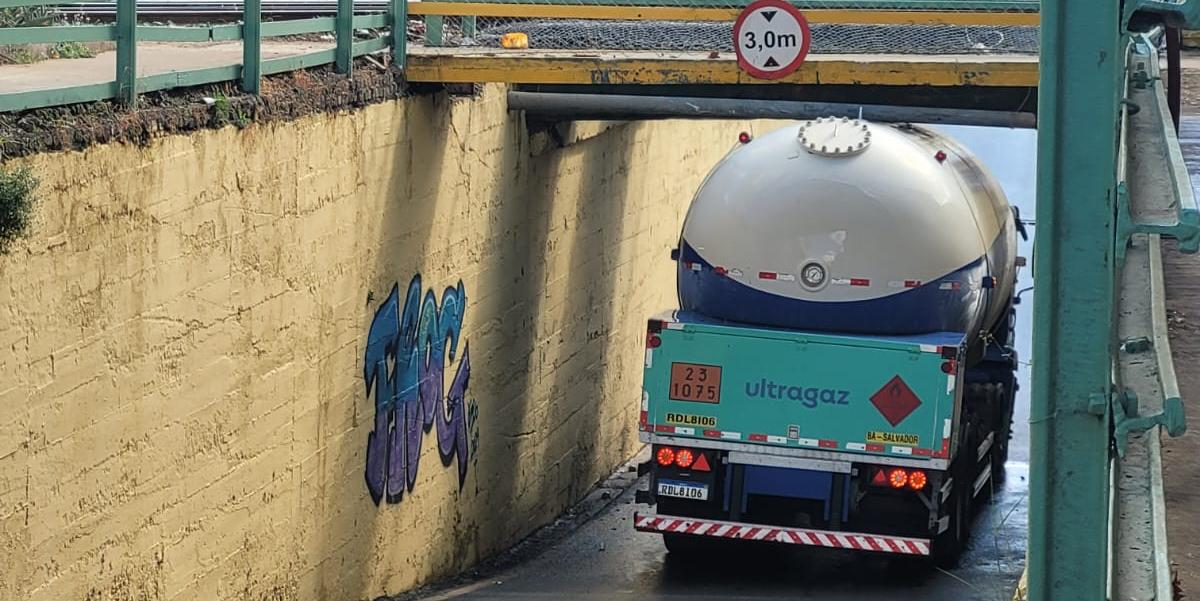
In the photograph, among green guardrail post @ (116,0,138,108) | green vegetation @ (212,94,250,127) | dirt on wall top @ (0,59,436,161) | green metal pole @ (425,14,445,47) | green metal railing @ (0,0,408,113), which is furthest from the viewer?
green metal pole @ (425,14,445,47)

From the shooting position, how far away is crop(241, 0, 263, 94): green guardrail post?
9516mm

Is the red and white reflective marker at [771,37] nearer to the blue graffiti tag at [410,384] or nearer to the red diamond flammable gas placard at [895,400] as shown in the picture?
the red diamond flammable gas placard at [895,400]

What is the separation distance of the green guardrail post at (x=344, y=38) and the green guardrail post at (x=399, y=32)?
0.75 metres

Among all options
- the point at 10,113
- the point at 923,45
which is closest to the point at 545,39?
the point at 923,45

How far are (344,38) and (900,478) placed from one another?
16.3 ft

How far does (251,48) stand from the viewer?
959 cm

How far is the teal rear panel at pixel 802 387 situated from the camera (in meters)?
11.6

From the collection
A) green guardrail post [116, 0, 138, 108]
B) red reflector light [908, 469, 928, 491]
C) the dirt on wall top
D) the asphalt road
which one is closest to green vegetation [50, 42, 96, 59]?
the dirt on wall top

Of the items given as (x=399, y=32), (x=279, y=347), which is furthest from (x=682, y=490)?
(x=399, y=32)

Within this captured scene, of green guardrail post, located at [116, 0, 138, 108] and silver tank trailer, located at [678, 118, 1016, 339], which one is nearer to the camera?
green guardrail post, located at [116, 0, 138, 108]

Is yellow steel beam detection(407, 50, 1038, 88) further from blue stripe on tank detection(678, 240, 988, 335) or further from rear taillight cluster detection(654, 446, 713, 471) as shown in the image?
rear taillight cluster detection(654, 446, 713, 471)

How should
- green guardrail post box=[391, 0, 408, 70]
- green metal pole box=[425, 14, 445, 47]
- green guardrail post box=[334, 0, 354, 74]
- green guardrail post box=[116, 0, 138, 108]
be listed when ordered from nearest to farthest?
green guardrail post box=[116, 0, 138, 108], green guardrail post box=[334, 0, 354, 74], green guardrail post box=[391, 0, 408, 70], green metal pole box=[425, 14, 445, 47]

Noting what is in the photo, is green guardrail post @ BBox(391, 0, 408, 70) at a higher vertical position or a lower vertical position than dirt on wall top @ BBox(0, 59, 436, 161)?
higher

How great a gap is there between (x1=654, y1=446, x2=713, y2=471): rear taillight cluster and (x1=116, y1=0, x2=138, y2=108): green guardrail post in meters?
5.27
